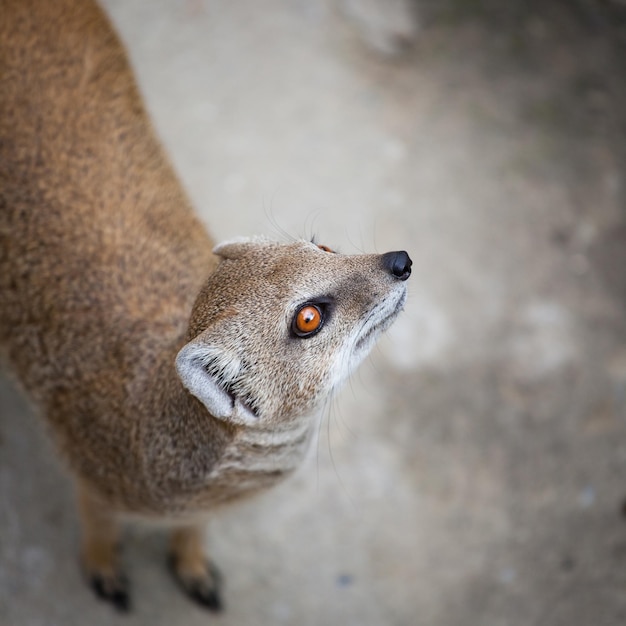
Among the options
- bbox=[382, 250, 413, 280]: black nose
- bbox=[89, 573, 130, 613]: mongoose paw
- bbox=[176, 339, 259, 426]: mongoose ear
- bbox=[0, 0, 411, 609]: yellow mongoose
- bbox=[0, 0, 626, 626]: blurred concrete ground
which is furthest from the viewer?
bbox=[0, 0, 626, 626]: blurred concrete ground

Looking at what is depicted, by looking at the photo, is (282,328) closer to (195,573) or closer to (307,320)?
(307,320)

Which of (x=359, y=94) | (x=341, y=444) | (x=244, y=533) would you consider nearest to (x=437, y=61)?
(x=359, y=94)

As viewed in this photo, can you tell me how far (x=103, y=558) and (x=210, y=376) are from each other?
1.54 metres

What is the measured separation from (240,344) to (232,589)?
67.8 inches

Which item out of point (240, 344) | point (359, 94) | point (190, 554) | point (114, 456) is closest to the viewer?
point (240, 344)

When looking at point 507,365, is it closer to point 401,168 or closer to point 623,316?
point 623,316

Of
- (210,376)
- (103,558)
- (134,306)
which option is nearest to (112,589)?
(103,558)

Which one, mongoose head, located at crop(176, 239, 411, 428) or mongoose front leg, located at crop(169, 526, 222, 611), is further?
mongoose front leg, located at crop(169, 526, 222, 611)

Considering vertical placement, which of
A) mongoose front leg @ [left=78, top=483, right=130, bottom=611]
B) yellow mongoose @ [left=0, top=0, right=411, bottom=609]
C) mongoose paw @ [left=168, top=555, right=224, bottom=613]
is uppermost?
yellow mongoose @ [left=0, top=0, right=411, bottom=609]

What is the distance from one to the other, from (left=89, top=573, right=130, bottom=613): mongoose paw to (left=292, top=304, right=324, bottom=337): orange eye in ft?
5.64

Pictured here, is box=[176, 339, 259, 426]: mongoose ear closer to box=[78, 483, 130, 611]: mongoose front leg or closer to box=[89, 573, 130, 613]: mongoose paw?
box=[78, 483, 130, 611]: mongoose front leg

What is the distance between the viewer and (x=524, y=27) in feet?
15.4

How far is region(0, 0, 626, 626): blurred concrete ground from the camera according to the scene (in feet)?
10.7

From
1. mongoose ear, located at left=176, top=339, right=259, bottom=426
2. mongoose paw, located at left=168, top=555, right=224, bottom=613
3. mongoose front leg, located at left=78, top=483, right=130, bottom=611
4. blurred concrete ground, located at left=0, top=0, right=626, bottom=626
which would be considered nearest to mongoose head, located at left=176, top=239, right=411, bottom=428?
mongoose ear, located at left=176, top=339, right=259, bottom=426
